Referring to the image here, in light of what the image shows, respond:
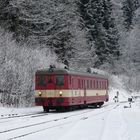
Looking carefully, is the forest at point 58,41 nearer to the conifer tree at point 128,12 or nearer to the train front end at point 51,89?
the conifer tree at point 128,12

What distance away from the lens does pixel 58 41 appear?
55.0 metres

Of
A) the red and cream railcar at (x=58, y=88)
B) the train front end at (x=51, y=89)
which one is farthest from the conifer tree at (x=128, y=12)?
the train front end at (x=51, y=89)

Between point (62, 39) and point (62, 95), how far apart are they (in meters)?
26.9

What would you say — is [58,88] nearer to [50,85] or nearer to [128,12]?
[50,85]

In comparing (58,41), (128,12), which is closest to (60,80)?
(58,41)

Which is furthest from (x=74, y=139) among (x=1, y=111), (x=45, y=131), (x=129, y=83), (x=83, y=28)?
(x=129, y=83)

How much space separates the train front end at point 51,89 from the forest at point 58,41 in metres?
2.84

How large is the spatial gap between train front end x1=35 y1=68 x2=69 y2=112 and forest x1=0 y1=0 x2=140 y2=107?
9.31ft

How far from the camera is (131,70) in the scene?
96875 mm

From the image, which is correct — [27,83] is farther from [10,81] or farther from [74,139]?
[74,139]

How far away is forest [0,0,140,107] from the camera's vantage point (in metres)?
34.0

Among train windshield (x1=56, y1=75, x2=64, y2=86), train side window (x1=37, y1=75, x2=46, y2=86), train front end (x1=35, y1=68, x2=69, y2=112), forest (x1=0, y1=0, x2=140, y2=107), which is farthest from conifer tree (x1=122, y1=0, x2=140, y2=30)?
train windshield (x1=56, y1=75, x2=64, y2=86)

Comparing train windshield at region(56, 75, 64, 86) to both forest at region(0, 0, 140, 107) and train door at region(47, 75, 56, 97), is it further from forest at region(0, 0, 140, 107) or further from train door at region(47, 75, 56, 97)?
forest at region(0, 0, 140, 107)

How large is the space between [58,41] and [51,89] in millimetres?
25049
